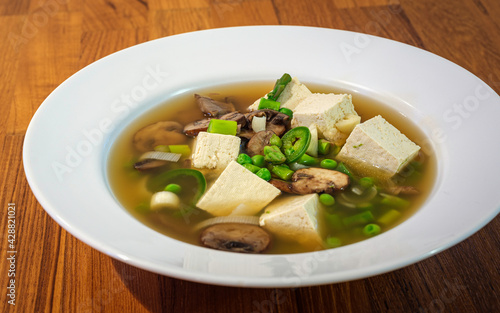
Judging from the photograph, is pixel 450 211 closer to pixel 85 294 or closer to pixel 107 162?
pixel 85 294

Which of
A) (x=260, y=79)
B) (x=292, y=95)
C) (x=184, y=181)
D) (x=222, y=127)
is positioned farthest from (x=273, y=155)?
(x=260, y=79)

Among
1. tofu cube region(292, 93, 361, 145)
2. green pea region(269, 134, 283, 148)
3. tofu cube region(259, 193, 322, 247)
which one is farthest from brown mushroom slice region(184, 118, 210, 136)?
tofu cube region(259, 193, 322, 247)

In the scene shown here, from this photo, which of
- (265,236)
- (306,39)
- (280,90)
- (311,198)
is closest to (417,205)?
(311,198)

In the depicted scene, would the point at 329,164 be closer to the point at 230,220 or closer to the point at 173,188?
the point at 230,220

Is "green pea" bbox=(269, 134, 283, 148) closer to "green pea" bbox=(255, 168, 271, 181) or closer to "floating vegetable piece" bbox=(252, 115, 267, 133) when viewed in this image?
"floating vegetable piece" bbox=(252, 115, 267, 133)

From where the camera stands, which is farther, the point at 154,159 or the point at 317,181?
the point at 154,159

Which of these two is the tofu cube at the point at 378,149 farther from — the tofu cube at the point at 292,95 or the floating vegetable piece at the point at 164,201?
the floating vegetable piece at the point at 164,201
